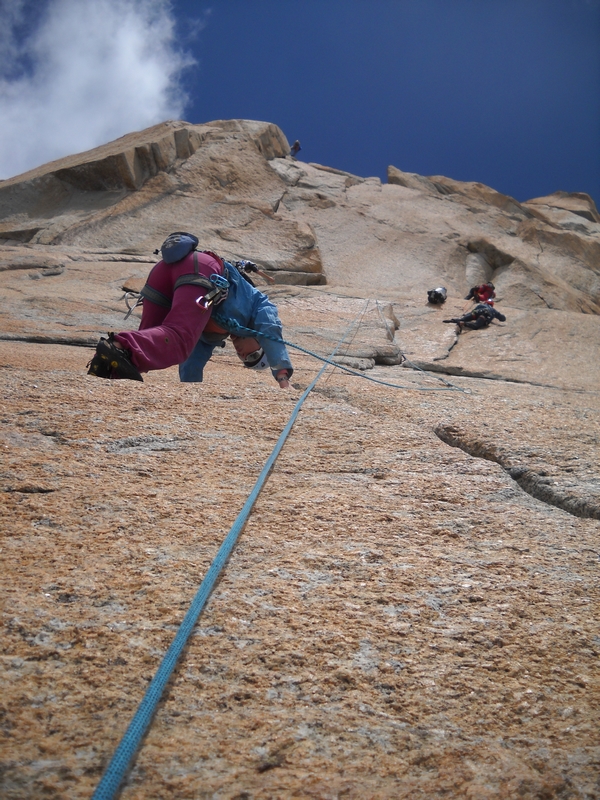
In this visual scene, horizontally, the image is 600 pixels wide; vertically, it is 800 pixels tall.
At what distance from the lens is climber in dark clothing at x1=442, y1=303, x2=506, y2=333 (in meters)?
8.61

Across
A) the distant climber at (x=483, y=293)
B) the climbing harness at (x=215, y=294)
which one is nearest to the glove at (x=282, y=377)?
the climbing harness at (x=215, y=294)

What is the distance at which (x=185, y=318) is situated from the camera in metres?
3.14

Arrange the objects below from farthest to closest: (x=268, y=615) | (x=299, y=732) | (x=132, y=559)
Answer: (x=132, y=559), (x=268, y=615), (x=299, y=732)

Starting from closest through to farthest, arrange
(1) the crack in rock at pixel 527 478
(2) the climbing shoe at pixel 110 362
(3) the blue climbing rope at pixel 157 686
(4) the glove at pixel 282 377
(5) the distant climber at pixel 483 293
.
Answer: (3) the blue climbing rope at pixel 157 686, (1) the crack in rock at pixel 527 478, (2) the climbing shoe at pixel 110 362, (4) the glove at pixel 282 377, (5) the distant climber at pixel 483 293

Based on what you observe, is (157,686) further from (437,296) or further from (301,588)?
(437,296)

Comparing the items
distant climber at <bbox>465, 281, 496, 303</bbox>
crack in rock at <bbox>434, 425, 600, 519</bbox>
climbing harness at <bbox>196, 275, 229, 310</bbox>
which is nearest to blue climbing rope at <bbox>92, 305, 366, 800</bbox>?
crack in rock at <bbox>434, 425, 600, 519</bbox>

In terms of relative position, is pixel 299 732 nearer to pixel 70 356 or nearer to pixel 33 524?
pixel 33 524

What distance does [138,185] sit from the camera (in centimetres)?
1232

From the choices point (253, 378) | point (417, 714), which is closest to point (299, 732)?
point (417, 714)

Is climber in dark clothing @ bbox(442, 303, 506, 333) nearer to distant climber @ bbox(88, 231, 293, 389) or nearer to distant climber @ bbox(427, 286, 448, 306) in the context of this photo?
distant climber @ bbox(427, 286, 448, 306)

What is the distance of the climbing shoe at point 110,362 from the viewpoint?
9.06 feet

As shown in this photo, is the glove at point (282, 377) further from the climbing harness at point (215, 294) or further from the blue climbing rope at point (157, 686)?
the blue climbing rope at point (157, 686)

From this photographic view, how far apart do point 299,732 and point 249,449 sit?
1341 mm

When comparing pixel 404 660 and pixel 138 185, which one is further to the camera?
pixel 138 185
